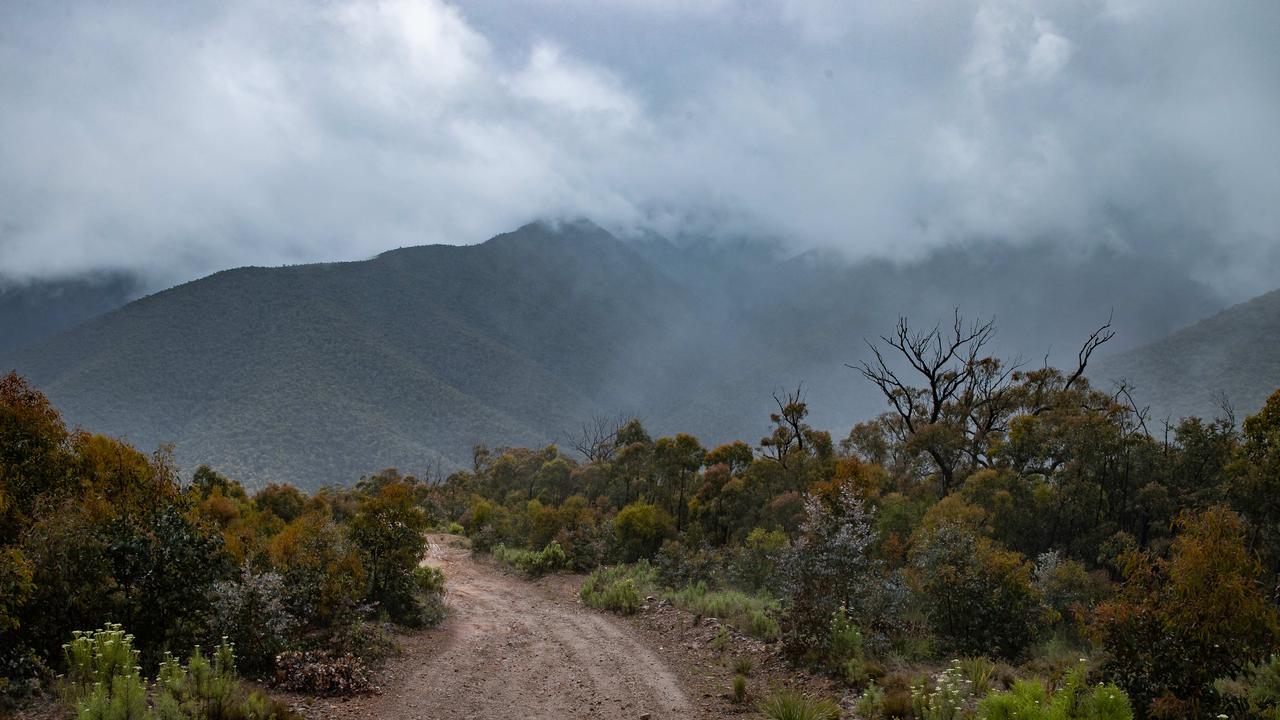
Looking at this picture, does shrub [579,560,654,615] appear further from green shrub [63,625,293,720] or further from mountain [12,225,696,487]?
mountain [12,225,696,487]

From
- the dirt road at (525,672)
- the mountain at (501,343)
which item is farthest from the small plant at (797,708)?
the mountain at (501,343)

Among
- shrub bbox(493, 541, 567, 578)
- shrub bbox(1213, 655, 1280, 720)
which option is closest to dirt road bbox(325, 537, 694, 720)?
shrub bbox(493, 541, 567, 578)

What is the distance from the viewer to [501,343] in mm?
121188

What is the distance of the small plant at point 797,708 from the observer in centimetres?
925

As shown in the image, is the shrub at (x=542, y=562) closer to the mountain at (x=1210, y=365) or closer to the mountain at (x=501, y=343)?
the mountain at (x=501, y=343)

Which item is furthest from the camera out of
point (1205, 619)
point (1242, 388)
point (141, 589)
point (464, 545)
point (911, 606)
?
point (1242, 388)

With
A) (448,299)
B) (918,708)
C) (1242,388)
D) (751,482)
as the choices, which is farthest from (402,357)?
(918,708)

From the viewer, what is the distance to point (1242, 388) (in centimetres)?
5672

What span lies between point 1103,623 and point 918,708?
2316 mm

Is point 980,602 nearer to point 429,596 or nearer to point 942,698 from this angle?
point 942,698

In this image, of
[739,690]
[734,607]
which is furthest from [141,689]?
[734,607]

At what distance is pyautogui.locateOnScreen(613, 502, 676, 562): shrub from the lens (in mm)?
23688

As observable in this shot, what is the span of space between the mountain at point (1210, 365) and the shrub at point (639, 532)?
4486 cm

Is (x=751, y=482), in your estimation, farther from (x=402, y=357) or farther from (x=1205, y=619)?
(x=402, y=357)
